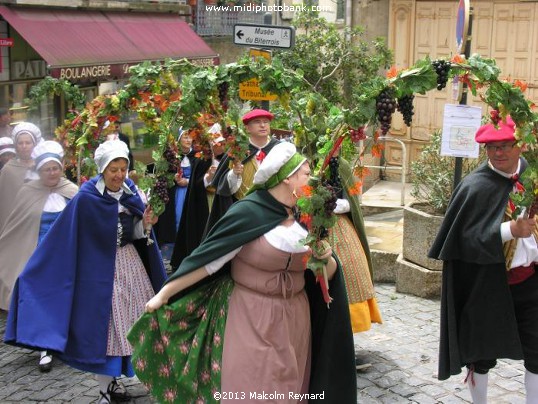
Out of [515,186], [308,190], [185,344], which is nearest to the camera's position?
[308,190]

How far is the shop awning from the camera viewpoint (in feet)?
45.7

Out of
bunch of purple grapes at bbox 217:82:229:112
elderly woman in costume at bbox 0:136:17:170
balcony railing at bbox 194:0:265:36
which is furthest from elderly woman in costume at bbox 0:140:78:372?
balcony railing at bbox 194:0:265:36

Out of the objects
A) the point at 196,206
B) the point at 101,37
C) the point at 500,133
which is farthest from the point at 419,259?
the point at 101,37

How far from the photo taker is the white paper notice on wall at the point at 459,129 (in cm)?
801

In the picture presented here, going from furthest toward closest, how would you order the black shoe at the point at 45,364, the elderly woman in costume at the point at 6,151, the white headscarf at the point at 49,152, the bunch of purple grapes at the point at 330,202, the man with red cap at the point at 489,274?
the elderly woman in costume at the point at 6,151
the white headscarf at the point at 49,152
the black shoe at the point at 45,364
the man with red cap at the point at 489,274
the bunch of purple grapes at the point at 330,202

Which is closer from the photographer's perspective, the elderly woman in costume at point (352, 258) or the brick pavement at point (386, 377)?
the brick pavement at point (386, 377)

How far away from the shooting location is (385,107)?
4750 millimetres

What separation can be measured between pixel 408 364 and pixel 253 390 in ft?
8.07

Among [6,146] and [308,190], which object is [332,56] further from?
[308,190]

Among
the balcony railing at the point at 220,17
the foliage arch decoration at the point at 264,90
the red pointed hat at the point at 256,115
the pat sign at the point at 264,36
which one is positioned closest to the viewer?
Answer: the foliage arch decoration at the point at 264,90

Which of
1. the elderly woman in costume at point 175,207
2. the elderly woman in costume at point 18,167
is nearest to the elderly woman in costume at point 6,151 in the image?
the elderly woman in costume at point 18,167

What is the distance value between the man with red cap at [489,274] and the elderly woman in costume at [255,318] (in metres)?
0.96

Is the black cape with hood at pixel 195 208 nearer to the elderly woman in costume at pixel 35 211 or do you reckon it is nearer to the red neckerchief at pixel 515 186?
the elderly woman in costume at pixel 35 211

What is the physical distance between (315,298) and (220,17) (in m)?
16.8
